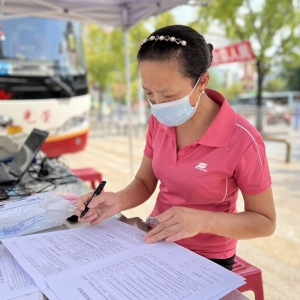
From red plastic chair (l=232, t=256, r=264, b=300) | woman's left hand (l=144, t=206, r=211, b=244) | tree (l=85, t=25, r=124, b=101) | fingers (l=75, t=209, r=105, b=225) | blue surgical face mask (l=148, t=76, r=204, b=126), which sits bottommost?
red plastic chair (l=232, t=256, r=264, b=300)

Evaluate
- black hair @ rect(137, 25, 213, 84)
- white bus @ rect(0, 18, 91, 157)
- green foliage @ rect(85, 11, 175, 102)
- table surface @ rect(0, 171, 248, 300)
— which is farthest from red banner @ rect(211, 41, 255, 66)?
black hair @ rect(137, 25, 213, 84)

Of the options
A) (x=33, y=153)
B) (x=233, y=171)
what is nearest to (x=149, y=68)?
Answer: (x=233, y=171)

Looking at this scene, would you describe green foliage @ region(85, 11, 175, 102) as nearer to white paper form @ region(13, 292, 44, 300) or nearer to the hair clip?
the hair clip

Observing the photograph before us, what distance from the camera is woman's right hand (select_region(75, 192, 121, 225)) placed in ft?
3.59

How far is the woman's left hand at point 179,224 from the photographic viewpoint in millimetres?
891

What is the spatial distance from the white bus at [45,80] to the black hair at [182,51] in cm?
311

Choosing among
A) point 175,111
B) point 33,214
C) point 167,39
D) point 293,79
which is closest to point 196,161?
point 175,111

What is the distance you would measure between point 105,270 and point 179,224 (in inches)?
8.6

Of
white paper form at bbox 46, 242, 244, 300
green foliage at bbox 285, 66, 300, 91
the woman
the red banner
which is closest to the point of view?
white paper form at bbox 46, 242, 244, 300

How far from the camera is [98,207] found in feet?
3.75

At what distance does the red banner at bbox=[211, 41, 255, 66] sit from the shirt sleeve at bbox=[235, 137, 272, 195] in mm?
8006

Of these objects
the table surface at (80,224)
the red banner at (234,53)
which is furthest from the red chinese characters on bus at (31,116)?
the red banner at (234,53)

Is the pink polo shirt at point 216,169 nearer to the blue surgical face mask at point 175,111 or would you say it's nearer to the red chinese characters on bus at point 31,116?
the blue surgical face mask at point 175,111

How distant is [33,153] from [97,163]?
4.75 m
